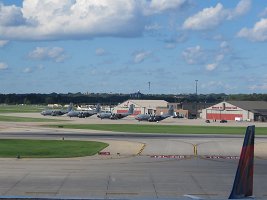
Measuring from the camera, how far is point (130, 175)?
124 ft

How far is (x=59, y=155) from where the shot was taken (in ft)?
177

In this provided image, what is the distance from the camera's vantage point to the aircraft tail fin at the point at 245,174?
1567cm

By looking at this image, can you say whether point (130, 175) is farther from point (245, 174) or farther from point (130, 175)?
point (245, 174)

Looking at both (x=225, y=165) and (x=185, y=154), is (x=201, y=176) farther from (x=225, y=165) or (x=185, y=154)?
(x=185, y=154)

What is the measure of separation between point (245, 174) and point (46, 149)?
153ft

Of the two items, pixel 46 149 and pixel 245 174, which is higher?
pixel 245 174

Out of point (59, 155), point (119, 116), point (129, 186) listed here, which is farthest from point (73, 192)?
point (119, 116)

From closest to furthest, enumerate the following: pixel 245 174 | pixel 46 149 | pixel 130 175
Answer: pixel 245 174
pixel 130 175
pixel 46 149

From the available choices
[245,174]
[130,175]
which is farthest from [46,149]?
[245,174]

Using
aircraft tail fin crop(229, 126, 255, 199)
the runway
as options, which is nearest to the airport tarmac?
the runway

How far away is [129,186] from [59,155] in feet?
74.0

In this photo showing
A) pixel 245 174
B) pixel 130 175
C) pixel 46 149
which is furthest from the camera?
pixel 46 149

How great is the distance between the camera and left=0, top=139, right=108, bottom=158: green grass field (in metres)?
54.0

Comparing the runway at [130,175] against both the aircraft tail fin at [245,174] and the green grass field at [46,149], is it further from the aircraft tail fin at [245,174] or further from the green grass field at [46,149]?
the aircraft tail fin at [245,174]
